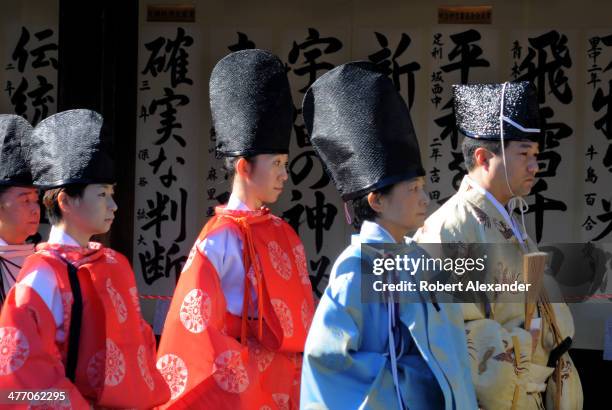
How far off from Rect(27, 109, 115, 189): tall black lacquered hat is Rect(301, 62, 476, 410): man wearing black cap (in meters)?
0.94

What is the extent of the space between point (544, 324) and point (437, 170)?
2.65m

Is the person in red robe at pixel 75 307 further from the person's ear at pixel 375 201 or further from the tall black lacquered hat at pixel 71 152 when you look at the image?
the person's ear at pixel 375 201

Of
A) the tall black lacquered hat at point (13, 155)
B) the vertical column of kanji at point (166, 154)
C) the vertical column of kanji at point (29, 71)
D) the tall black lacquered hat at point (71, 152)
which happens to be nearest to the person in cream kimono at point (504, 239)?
the tall black lacquered hat at point (71, 152)

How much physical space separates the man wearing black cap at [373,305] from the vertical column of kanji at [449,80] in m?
3.16

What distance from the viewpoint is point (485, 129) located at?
14.7ft

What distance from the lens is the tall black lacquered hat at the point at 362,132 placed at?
3605 millimetres

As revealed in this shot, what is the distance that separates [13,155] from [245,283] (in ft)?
4.08

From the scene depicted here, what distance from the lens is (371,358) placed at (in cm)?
340

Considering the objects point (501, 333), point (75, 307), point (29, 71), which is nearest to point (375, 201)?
point (501, 333)

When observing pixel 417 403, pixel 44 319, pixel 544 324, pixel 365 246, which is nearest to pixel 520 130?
pixel 544 324

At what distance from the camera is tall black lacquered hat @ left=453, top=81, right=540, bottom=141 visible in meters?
4.45

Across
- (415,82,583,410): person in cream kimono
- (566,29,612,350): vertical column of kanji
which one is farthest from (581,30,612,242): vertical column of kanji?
(415,82,583,410): person in cream kimono

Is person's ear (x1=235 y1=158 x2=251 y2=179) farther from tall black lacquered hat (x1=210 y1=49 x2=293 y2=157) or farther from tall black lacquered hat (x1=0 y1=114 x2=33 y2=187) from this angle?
tall black lacquered hat (x1=0 y1=114 x2=33 y2=187)

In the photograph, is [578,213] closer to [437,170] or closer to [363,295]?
[437,170]
